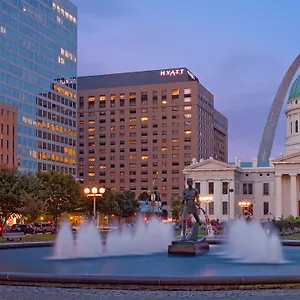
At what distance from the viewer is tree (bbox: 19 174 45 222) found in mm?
69250

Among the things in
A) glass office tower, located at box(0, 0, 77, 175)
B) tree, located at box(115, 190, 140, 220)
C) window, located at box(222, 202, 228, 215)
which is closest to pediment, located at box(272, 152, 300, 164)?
window, located at box(222, 202, 228, 215)

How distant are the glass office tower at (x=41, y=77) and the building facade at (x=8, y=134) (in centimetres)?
247

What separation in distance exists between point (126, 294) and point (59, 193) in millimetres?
73155

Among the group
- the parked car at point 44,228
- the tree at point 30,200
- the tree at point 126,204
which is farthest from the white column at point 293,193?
the tree at point 30,200

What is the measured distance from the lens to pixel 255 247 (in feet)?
100

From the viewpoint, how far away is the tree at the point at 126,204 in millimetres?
Answer: 136850

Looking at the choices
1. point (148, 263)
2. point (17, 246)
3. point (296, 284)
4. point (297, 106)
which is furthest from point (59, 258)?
point (297, 106)

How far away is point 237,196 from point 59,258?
122 metres

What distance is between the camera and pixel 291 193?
459 ft

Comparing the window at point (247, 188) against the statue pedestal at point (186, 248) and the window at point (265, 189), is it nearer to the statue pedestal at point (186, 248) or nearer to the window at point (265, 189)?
the window at point (265, 189)

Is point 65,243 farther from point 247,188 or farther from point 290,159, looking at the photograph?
point 247,188

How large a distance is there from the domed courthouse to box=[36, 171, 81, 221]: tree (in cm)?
4965

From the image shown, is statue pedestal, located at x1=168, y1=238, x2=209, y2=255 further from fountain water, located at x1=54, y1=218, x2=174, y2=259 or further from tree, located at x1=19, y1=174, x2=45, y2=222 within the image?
tree, located at x1=19, y1=174, x2=45, y2=222

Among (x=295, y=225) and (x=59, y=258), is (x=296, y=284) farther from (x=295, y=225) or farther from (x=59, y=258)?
(x=295, y=225)
